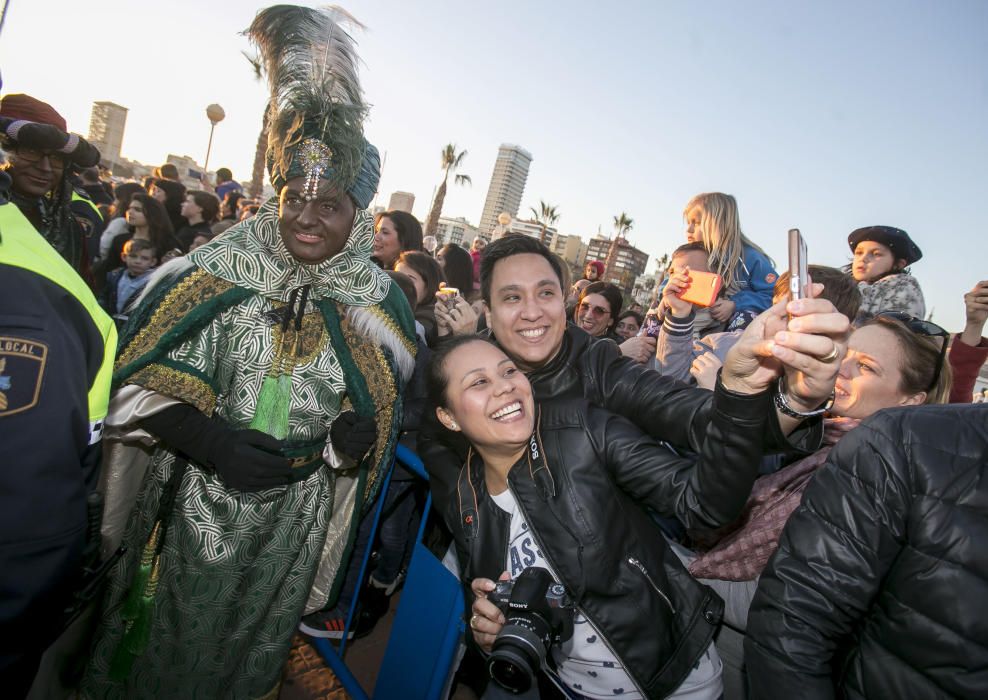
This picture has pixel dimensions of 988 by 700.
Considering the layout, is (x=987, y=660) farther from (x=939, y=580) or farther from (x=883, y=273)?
(x=883, y=273)

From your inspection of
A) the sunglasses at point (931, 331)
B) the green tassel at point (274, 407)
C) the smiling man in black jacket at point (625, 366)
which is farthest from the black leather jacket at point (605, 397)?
the sunglasses at point (931, 331)

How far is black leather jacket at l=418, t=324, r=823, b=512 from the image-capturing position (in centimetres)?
173

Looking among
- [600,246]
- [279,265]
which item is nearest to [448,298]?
[279,265]

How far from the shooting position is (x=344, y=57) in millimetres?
2059

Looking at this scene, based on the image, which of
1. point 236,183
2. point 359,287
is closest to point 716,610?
point 359,287

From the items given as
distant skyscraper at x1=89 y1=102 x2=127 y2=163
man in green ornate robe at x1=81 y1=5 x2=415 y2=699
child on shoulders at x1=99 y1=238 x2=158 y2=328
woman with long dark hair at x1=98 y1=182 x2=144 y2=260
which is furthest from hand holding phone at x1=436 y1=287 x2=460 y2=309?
distant skyscraper at x1=89 y1=102 x2=127 y2=163

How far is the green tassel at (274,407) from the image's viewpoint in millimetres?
1994

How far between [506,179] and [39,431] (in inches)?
5714

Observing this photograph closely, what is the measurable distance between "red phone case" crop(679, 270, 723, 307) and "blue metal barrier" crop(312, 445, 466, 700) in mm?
1502

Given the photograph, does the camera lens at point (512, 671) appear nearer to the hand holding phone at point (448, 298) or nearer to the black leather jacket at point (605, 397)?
the black leather jacket at point (605, 397)

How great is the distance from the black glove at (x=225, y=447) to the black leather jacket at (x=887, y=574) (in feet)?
5.53

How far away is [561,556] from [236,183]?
439 inches

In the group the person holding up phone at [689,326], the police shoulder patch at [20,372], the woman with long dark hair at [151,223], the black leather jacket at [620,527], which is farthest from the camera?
the woman with long dark hair at [151,223]

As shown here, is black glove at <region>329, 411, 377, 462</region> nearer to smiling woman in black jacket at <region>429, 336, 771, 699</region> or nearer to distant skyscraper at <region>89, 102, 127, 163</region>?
smiling woman in black jacket at <region>429, 336, 771, 699</region>
